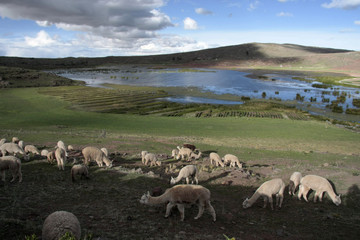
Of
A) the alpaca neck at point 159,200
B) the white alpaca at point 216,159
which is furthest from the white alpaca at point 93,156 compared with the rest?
the white alpaca at point 216,159

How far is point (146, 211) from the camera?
9.66 m

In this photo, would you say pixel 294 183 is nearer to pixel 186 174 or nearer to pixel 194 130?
pixel 186 174

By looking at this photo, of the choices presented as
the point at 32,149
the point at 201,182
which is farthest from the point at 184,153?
the point at 32,149

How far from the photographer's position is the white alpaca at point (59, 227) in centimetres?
647

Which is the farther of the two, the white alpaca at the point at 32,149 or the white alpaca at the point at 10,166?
the white alpaca at the point at 32,149

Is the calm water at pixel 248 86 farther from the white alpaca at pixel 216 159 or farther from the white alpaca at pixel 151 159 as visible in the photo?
the white alpaca at pixel 151 159

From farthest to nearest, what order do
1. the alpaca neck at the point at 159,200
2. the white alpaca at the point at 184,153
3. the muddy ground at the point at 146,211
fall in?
1. the white alpaca at the point at 184,153
2. the alpaca neck at the point at 159,200
3. the muddy ground at the point at 146,211

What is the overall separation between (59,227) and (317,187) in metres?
10.7

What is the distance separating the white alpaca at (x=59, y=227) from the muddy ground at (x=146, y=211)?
0.43 meters

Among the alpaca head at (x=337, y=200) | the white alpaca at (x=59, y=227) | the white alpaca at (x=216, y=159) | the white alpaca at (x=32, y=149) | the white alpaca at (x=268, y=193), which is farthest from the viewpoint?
the white alpaca at (x=32, y=149)

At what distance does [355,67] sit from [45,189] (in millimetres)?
166592

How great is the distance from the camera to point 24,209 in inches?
364

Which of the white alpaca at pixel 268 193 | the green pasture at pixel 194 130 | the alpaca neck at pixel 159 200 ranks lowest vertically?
the green pasture at pixel 194 130

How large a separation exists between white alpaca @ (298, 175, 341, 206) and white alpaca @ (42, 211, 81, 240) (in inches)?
388
